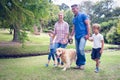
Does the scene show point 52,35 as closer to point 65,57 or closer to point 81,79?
point 65,57

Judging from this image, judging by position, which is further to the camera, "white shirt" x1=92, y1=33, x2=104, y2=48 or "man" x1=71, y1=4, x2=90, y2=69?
"man" x1=71, y1=4, x2=90, y2=69

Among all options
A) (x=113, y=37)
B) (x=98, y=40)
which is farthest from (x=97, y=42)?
(x=113, y=37)

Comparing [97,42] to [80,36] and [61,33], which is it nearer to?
[80,36]

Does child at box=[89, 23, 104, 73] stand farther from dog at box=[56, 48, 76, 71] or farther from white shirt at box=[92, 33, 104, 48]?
dog at box=[56, 48, 76, 71]

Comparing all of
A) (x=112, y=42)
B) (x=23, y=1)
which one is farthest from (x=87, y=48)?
(x=112, y=42)

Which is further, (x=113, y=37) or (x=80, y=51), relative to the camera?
(x=113, y=37)

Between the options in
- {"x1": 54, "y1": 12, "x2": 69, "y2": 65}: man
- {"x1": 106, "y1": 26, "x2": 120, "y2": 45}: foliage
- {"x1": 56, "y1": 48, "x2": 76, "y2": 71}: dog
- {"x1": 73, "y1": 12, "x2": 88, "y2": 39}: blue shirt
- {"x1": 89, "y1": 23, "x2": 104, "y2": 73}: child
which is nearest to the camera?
{"x1": 89, "y1": 23, "x2": 104, "y2": 73}: child

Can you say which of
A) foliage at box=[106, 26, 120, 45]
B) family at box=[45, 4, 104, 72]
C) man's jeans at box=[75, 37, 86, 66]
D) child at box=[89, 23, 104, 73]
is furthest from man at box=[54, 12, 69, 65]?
foliage at box=[106, 26, 120, 45]

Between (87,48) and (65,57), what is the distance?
19.2 m

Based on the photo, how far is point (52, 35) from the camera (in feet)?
34.7

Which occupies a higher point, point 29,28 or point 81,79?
point 29,28

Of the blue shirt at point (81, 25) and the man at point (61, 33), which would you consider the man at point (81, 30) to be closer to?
the blue shirt at point (81, 25)

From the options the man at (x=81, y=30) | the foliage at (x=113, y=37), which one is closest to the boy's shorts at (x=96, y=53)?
the man at (x=81, y=30)

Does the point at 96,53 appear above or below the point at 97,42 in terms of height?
below
